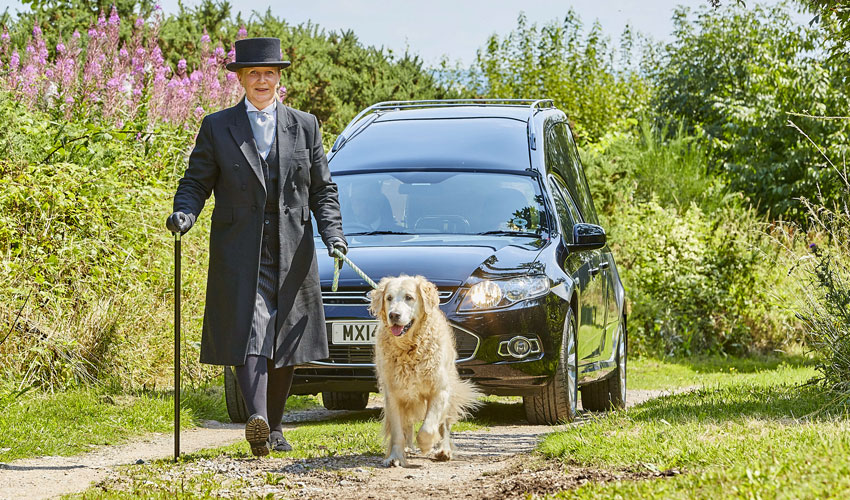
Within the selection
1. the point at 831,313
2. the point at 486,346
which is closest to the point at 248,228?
the point at 486,346

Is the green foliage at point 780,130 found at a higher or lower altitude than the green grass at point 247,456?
higher

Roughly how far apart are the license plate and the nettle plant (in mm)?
5211

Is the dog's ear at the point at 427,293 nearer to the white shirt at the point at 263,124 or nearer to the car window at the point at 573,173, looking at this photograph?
the white shirt at the point at 263,124

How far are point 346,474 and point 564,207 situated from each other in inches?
151

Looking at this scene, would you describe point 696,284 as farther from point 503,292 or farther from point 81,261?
point 81,261

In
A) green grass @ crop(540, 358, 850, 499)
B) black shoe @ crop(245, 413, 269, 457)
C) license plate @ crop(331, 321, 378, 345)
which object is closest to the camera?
green grass @ crop(540, 358, 850, 499)

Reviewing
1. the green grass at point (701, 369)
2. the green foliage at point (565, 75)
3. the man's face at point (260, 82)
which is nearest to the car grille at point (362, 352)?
the man's face at point (260, 82)

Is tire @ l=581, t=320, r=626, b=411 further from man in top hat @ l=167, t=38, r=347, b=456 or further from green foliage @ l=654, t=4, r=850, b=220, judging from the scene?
green foliage @ l=654, t=4, r=850, b=220

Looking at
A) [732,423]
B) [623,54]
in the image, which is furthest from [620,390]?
[623,54]

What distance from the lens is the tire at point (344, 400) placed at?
9711 mm

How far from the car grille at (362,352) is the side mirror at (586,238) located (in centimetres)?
127

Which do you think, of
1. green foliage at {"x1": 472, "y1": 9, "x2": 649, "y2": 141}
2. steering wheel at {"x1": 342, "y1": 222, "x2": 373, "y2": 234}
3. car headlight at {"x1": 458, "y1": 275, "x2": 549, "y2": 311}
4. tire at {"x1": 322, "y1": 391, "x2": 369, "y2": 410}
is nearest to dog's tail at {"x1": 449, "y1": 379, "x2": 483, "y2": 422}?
car headlight at {"x1": 458, "y1": 275, "x2": 549, "y2": 311}

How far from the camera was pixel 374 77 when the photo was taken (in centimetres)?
2219

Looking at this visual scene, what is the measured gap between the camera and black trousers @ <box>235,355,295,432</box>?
20.7 ft
